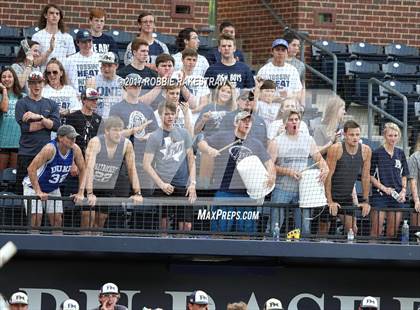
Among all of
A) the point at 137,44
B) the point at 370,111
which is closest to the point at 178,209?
the point at 137,44

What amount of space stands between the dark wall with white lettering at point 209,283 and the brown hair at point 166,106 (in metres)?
1.69

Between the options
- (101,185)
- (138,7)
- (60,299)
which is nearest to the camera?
(101,185)

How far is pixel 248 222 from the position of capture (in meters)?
14.1

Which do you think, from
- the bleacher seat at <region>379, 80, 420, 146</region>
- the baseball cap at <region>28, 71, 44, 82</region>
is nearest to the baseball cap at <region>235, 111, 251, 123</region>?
the baseball cap at <region>28, 71, 44, 82</region>

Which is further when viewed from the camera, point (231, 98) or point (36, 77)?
point (231, 98)

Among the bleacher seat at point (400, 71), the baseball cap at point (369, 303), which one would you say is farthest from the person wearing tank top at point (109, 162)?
the bleacher seat at point (400, 71)

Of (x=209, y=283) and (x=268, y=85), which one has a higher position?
(x=268, y=85)

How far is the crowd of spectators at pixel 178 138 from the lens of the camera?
1355 centimetres

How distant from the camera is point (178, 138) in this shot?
1362 centimetres

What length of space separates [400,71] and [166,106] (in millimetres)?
4900

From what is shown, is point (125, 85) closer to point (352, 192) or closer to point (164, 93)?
point (164, 93)

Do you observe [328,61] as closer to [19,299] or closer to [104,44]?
[104,44]

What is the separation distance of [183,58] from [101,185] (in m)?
1.73

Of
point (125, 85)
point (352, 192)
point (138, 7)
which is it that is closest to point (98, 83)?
point (125, 85)
